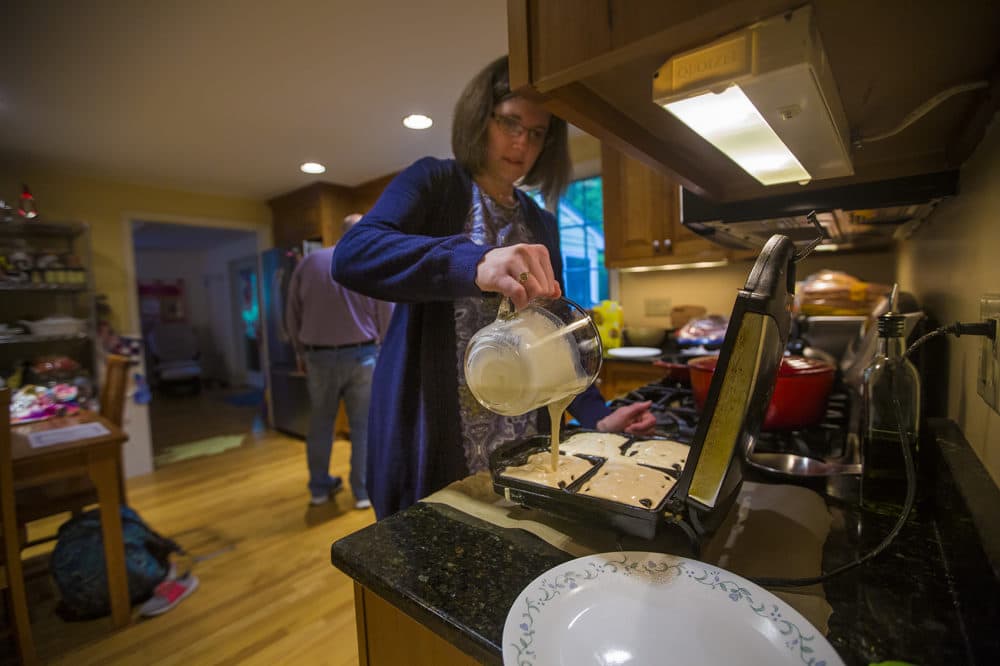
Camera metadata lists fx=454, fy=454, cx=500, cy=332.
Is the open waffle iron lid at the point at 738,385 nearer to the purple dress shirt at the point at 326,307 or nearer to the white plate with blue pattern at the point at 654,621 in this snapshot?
the white plate with blue pattern at the point at 654,621

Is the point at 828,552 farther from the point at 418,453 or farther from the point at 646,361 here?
the point at 646,361

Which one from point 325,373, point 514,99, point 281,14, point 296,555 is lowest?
point 296,555

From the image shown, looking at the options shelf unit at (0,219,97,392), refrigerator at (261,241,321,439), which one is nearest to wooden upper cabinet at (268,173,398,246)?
refrigerator at (261,241,321,439)

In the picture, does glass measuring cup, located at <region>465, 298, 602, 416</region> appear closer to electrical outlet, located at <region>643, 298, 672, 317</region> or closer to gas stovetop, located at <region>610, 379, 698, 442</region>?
gas stovetop, located at <region>610, 379, 698, 442</region>

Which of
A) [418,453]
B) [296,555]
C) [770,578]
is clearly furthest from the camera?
[296,555]

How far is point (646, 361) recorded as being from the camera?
7.57 feet

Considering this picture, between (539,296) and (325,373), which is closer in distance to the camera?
(539,296)

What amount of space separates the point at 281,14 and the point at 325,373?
1731 mm

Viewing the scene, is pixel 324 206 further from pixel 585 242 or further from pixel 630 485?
pixel 630 485

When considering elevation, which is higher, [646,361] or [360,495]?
[646,361]

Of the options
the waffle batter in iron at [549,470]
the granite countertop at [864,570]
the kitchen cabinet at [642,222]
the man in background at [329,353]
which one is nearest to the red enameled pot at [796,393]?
the granite countertop at [864,570]

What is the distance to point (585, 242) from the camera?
312 cm

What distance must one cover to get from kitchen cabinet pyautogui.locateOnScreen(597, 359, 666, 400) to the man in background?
131cm

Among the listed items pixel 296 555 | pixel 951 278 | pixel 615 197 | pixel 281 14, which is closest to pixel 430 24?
pixel 281 14
